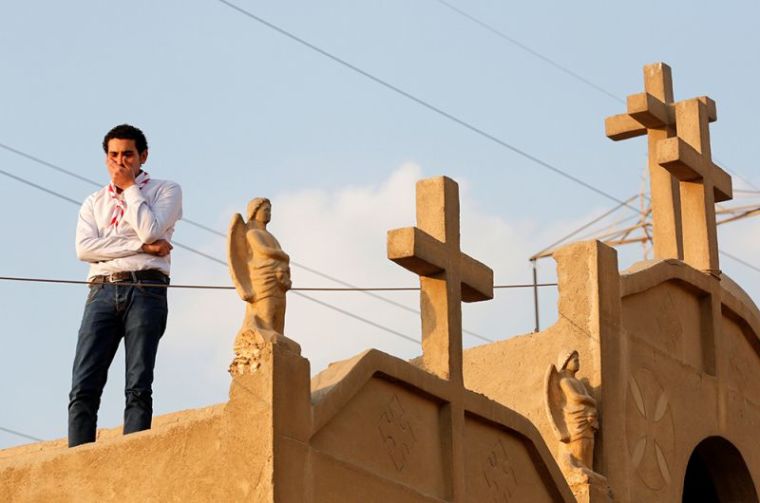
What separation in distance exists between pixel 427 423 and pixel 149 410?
213cm

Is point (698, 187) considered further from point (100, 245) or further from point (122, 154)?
point (100, 245)

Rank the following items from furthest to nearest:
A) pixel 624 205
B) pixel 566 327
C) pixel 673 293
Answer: pixel 624 205
pixel 673 293
pixel 566 327

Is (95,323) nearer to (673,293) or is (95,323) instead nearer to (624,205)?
(673,293)

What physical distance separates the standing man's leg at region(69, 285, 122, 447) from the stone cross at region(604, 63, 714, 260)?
22.8 ft

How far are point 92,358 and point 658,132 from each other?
771cm

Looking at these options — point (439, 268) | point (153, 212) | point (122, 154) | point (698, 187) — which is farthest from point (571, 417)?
point (122, 154)

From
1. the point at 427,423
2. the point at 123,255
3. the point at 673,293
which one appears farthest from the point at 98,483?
the point at 673,293

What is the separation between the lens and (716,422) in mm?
18547

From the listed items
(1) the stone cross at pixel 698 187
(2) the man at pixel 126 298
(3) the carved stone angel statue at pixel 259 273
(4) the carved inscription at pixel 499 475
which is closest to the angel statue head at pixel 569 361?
(4) the carved inscription at pixel 499 475

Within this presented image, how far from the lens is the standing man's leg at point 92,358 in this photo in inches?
540

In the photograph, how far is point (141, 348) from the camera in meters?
13.6

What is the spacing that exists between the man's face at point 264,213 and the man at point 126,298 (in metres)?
0.72

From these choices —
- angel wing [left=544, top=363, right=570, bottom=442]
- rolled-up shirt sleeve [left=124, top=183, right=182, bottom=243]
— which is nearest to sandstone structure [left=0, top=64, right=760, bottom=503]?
angel wing [left=544, top=363, right=570, bottom=442]

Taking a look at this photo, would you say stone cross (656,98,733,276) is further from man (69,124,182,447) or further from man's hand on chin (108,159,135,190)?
man (69,124,182,447)
